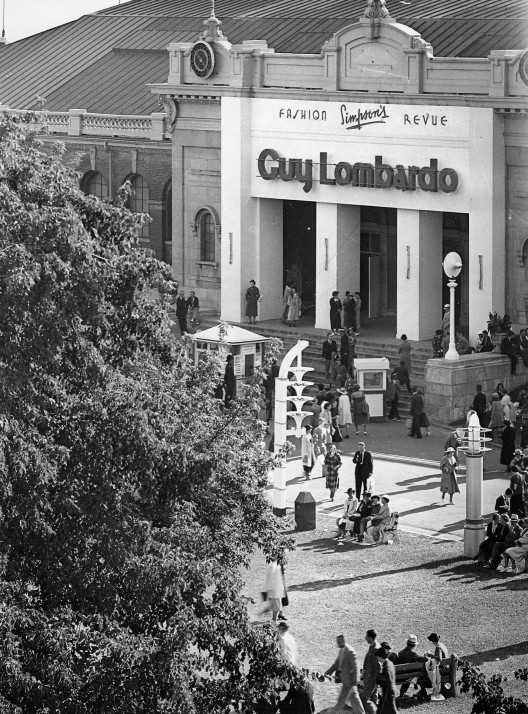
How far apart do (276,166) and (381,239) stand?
411 centimetres

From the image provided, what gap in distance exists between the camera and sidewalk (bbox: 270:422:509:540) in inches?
1563

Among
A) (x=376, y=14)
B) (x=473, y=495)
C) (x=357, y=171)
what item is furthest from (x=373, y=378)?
(x=473, y=495)

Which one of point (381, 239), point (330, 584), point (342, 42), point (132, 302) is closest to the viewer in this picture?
point (132, 302)

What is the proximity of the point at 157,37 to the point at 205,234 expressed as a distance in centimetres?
1484

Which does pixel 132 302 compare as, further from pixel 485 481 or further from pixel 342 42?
pixel 342 42

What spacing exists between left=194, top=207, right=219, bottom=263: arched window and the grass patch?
2652 cm

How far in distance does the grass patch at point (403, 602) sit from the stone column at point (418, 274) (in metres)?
18.5

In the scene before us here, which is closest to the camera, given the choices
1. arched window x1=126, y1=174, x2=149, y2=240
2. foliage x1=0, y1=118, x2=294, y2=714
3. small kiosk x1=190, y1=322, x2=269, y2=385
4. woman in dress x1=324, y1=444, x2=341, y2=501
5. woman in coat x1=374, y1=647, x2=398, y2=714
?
foliage x1=0, y1=118, x2=294, y2=714

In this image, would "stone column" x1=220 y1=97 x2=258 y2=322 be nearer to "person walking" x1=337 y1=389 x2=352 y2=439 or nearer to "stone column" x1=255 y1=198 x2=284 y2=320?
"stone column" x1=255 y1=198 x2=284 y2=320

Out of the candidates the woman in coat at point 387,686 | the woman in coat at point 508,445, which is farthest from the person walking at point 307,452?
the woman in coat at point 387,686

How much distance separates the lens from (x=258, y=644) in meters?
23.3

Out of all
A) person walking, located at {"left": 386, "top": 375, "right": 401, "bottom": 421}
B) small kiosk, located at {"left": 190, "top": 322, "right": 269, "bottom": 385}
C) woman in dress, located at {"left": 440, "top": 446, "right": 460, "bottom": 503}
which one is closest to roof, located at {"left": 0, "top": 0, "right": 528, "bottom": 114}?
person walking, located at {"left": 386, "top": 375, "right": 401, "bottom": 421}

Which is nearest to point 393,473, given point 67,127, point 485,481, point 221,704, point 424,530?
point 485,481

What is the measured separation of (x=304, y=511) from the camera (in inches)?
1531
